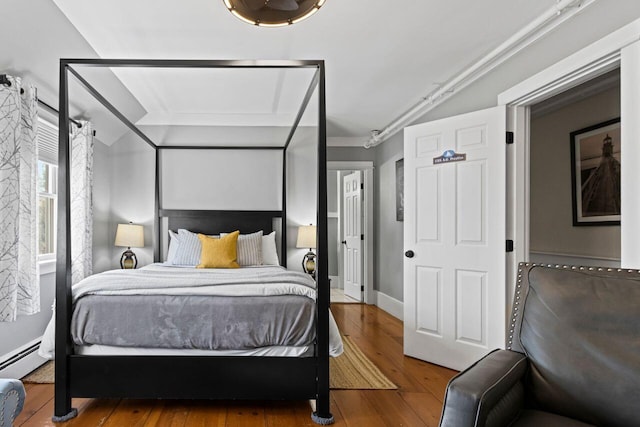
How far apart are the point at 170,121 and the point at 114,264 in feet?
5.97

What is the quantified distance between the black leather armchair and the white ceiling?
173 cm

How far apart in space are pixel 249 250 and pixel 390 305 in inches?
79.2

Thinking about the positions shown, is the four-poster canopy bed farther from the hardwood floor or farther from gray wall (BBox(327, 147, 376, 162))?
gray wall (BBox(327, 147, 376, 162))

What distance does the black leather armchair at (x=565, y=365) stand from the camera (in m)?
1.26

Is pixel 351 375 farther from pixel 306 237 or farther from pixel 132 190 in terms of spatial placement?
pixel 132 190

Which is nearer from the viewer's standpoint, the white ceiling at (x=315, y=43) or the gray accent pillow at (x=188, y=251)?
the white ceiling at (x=315, y=43)

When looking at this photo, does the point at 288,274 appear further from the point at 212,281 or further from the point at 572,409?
the point at 572,409

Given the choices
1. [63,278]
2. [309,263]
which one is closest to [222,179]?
[309,263]

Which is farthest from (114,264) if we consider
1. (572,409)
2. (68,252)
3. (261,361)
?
(572,409)

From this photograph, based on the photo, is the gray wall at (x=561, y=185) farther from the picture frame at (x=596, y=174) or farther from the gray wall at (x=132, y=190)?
the gray wall at (x=132, y=190)

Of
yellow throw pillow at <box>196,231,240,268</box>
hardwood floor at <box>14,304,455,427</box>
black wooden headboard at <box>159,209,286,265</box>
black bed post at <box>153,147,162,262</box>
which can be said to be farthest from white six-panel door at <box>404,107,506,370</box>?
black bed post at <box>153,147,162,262</box>

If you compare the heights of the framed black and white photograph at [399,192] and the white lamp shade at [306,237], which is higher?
the framed black and white photograph at [399,192]

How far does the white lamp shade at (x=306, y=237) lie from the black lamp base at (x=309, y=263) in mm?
107

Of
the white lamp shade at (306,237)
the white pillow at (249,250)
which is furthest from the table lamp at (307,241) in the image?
the white pillow at (249,250)
